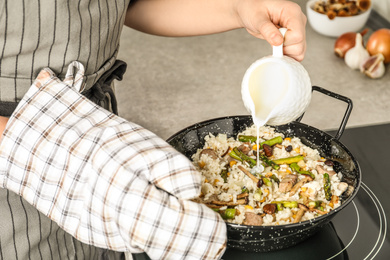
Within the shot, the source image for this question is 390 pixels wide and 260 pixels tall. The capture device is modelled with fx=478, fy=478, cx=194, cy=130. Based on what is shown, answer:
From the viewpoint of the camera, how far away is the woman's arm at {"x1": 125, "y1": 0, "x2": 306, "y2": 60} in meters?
0.84

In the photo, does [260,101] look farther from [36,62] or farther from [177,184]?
[36,62]

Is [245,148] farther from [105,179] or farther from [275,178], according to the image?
[105,179]

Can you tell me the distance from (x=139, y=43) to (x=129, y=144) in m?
1.40

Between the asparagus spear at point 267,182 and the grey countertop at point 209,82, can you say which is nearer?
the asparagus spear at point 267,182

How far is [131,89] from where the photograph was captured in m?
1.70

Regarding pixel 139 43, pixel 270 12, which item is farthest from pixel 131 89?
pixel 270 12

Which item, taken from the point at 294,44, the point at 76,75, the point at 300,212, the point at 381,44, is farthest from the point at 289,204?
the point at 381,44

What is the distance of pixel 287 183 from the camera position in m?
0.82

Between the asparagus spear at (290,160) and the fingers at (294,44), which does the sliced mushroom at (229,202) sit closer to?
the asparagus spear at (290,160)

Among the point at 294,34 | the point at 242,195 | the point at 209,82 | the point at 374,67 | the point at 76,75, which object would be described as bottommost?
the point at 209,82

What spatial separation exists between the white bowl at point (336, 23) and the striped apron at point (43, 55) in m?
1.15

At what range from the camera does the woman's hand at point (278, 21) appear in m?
0.81

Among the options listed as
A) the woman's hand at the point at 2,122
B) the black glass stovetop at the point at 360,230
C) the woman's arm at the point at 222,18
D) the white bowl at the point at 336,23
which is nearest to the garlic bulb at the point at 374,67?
the white bowl at the point at 336,23

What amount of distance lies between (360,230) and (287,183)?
0.17m
